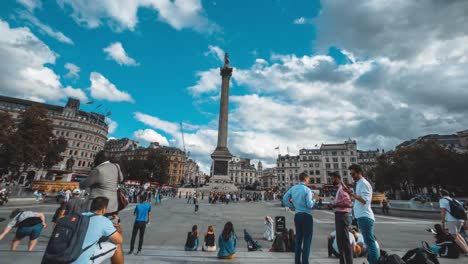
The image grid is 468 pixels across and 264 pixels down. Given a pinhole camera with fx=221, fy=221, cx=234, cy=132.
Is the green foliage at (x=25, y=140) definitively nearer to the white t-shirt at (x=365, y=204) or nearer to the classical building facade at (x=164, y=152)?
the white t-shirt at (x=365, y=204)

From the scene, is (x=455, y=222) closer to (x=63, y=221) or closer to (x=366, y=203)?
(x=366, y=203)

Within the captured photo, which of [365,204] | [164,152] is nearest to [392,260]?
[365,204]

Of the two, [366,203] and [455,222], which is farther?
[455,222]

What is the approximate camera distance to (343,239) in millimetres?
4824

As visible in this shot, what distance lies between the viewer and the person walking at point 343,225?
15.7ft

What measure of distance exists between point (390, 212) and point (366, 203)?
25747 millimetres

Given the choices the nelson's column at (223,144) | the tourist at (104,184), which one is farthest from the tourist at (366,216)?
the nelson's column at (223,144)

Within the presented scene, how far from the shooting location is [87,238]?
107 inches

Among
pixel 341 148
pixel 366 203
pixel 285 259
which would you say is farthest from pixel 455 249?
→ pixel 341 148

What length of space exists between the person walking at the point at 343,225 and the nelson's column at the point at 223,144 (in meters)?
41.3

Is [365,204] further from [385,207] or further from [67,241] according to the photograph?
[385,207]

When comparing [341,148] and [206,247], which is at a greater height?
[341,148]

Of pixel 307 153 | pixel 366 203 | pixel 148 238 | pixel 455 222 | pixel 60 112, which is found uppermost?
pixel 60 112

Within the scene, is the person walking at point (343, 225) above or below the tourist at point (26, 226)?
above
